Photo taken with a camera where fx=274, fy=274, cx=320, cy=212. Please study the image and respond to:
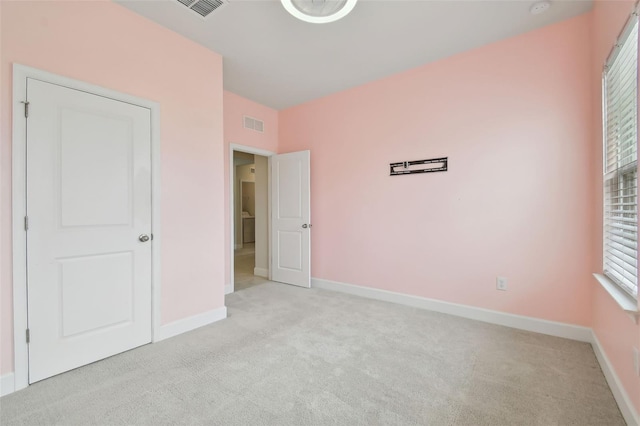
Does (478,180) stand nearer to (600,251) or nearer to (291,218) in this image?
(600,251)

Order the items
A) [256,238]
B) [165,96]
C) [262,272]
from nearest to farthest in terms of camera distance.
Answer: [165,96] < [262,272] < [256,238]

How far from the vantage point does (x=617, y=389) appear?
5.52ft

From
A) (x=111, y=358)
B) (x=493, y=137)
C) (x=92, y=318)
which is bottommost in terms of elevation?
(x=111, y=358)

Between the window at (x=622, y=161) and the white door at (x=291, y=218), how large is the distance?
3.18m

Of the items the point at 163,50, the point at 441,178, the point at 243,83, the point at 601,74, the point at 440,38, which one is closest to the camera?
the point at 601,74

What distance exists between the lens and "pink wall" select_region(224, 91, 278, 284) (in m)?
3.95

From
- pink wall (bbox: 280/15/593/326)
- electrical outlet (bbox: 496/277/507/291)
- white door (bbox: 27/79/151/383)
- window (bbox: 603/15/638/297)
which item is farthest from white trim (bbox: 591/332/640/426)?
white door (bbox: 27/79/151/383)

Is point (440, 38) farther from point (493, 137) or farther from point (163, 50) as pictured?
point (163, 50)

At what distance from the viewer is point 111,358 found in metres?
2.22

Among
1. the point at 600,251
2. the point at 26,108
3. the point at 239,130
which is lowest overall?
the point at 600,251

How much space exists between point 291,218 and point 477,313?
279cm

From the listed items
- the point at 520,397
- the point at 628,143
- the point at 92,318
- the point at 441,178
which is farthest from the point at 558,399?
the point at 92,318

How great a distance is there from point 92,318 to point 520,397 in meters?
3.12

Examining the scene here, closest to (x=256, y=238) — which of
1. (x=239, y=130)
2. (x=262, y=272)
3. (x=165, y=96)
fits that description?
(x=262, y=272)
